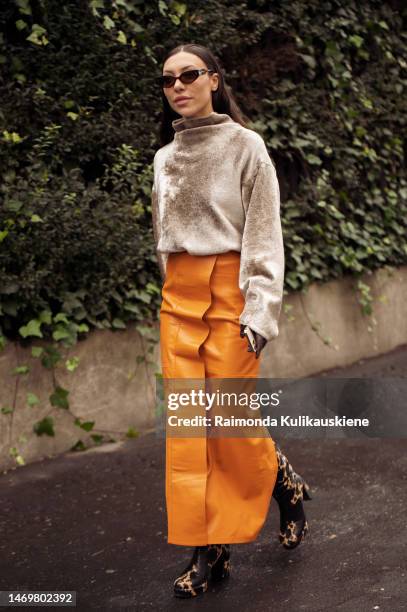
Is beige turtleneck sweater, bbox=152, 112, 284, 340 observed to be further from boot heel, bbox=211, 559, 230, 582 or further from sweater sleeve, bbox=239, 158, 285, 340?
boot heel, bbox=211, 559, 230, 582

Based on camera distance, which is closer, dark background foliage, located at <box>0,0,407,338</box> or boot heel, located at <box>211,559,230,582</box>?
boot heel, located at <box>211,559,230,582</box>

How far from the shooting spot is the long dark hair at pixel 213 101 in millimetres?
3486

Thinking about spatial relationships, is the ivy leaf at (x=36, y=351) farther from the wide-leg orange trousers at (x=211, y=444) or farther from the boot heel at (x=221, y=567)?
the boot heel at (x=221, y=567)

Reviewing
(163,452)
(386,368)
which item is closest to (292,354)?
(386,368)

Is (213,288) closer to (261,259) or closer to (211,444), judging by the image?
(261,259)

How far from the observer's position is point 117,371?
224 inches

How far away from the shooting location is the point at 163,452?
18.0ft

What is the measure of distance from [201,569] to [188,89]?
5.48ft

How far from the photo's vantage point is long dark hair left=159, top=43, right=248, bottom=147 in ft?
11.4

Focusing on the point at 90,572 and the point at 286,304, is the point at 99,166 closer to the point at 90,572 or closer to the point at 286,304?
the point at 286,304

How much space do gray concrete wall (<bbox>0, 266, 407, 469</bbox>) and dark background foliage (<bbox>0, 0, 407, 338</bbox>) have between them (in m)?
0.16

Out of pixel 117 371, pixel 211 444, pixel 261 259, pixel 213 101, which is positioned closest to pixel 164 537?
pixel 211 444

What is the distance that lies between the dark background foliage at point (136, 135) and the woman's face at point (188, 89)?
1.71 metres

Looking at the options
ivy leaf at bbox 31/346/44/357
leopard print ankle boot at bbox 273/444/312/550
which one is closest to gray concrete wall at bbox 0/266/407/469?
ivy leaf at bbox 31/346/44/357
